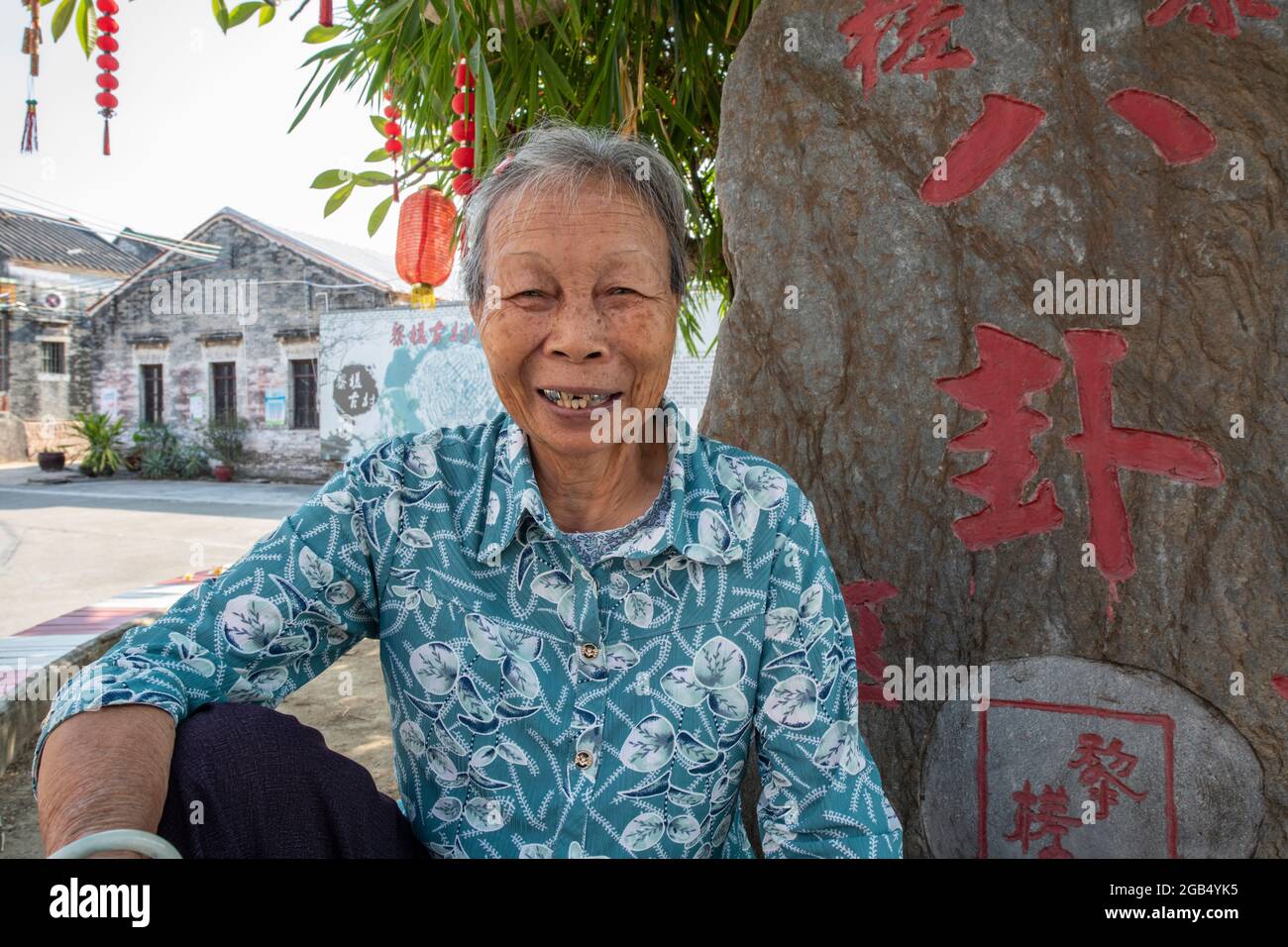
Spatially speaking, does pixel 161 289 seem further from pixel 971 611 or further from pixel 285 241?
pixel 971 611

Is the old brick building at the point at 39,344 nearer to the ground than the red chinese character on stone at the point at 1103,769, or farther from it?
farther from it

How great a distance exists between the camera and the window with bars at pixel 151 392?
16375 mm

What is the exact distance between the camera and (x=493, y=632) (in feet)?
4.03

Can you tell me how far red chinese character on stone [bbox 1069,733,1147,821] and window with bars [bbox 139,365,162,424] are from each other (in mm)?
17484

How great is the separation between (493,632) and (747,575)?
349 millimetres

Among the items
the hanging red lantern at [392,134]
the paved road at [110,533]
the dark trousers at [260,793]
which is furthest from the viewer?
the paved road at [110,533]

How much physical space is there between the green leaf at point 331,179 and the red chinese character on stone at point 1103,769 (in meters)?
2.47

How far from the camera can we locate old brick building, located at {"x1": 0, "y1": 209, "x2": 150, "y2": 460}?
1730 cm

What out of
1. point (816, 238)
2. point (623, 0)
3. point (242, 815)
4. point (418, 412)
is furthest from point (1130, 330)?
point (418, 412)

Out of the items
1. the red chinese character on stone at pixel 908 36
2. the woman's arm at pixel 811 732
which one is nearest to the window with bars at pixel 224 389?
the red chinese character on stone at pixel 908 36

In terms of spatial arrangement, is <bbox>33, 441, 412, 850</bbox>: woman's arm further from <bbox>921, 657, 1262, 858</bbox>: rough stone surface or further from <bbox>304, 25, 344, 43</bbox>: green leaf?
<bbox>304, 25, 344, 43</bbox>: green leaf

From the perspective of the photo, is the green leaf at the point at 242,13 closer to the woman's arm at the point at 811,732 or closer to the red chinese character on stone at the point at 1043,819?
the woman's arm at the point at 811,732

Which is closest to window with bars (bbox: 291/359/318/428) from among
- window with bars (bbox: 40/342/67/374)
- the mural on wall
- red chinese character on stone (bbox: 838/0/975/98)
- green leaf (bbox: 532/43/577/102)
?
the mural on wall

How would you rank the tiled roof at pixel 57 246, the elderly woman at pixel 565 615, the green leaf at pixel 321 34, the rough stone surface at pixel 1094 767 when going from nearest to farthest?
the elderly woman at pixel 565 615
the rough stone surface at pixel 1094 767
the green leaf at pixel 321 34
the tiled roof at pixel 57 246
